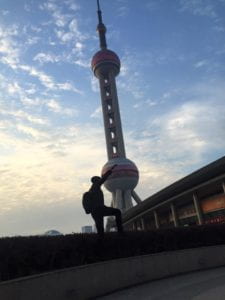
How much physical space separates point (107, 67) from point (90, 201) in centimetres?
7871

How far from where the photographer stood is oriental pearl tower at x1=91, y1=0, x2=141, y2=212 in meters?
72.1

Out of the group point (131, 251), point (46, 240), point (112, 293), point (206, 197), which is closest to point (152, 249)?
point (131, 251)

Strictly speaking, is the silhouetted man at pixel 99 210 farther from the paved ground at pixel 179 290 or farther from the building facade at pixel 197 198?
the building facade at pixel 197 198

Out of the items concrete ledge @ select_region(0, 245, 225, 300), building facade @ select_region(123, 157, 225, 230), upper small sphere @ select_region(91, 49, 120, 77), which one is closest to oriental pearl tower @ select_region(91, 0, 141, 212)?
upper small sphere @ select_region(91, 49, 120, 77)

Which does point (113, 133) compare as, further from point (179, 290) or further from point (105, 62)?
point (179, 290)

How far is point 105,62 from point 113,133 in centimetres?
1894

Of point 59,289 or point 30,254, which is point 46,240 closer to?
point 30,254

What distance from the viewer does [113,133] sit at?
80562 millimetres

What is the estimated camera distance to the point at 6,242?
8828mm

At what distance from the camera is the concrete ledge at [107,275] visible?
743 centimetres

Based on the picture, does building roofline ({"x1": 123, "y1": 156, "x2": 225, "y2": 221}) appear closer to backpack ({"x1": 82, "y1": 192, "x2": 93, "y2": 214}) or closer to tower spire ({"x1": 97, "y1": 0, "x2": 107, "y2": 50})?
backpack ({"x1": 82, "y1": 192, "x2": 93, "y2": 214})

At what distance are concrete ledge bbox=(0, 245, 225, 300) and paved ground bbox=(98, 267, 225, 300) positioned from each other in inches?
14.5

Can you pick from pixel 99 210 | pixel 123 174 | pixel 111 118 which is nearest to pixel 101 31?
pixel 111 118

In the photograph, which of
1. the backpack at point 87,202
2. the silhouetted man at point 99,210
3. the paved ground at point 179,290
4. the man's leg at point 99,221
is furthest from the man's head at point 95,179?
the paved ground at point 179,290
